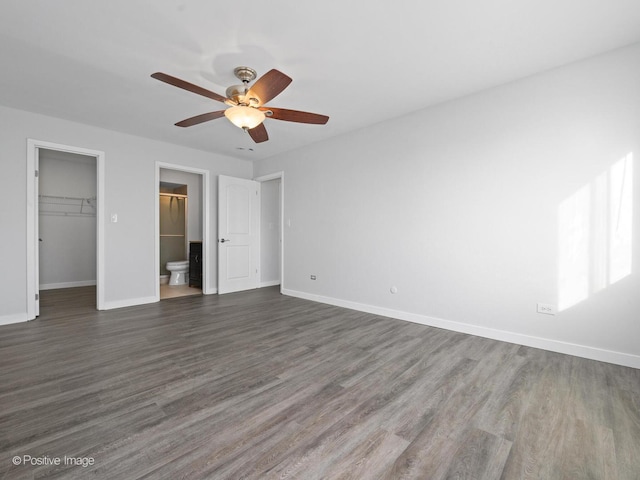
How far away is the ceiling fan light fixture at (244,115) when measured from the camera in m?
2.45

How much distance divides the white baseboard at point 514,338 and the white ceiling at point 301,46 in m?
2.51

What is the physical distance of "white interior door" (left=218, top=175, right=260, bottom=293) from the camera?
525 centimetres

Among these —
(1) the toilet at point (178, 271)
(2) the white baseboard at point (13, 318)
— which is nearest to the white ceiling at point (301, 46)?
(2) the white baseboard at point (13, 318)

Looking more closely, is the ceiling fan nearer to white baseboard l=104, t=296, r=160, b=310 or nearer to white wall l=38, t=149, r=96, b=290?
white baseboard l=104, t=296, r=160, b=310

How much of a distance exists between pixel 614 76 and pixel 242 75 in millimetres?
3137

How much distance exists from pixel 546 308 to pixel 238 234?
4651 mm

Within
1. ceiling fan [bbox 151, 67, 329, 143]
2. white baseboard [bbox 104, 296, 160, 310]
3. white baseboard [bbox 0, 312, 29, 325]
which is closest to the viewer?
ceiling fan [bbox 151, 67, 329, 143]

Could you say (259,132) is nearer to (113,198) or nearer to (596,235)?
(113,198)

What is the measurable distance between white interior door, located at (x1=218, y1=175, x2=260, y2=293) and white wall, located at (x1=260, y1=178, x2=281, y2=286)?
197 mm

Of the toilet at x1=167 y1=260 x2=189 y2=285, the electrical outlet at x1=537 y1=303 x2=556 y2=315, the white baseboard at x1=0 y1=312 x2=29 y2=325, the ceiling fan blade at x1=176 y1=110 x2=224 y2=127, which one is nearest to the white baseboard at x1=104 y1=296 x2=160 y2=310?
the white baseboard at x1=0 y1=312 x2=29 y2=325

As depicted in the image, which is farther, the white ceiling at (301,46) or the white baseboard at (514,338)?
the white baseboard at (514,338)

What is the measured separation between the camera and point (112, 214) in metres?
4.22

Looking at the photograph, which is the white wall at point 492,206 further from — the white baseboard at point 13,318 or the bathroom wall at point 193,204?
the white baseboard at point 13,318

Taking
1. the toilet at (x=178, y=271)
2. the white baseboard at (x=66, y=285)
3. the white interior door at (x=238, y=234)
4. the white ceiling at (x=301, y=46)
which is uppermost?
the white ceiling at (x=301, y=46)
